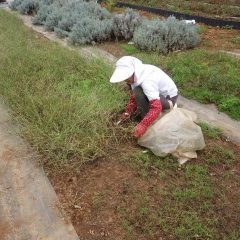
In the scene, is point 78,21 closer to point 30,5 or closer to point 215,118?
point 30,5

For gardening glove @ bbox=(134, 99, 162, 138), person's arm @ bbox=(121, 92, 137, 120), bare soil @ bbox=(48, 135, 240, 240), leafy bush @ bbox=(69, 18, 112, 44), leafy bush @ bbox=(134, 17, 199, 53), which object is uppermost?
gardening glove @ bbox=(134, 99, 162, 138)

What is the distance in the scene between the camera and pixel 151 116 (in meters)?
3.61

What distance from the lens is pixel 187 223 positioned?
2918 millimetres

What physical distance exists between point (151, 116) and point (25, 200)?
4.43 feet

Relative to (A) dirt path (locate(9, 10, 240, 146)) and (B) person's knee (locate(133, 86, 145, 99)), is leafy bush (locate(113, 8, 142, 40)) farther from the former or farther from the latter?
(B) person's knee (locate(133, 86, 145, 99))

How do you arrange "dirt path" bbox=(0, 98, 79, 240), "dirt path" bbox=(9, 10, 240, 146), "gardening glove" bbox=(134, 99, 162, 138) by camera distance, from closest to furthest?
"dirt path" bbox=(0, 98, 79, 240), "gardening glove" bbox=(134, 99, 162, 138), "dirt path" bbox=(9, 10, 240, 146)

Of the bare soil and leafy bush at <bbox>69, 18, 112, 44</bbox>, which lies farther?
leafy bush at <bbox>69, 18, 112, 44</bbox>

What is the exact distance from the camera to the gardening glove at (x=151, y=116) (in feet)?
11.8

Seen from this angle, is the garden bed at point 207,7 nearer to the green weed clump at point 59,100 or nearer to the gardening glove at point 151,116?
the green weed clump at point 59,100

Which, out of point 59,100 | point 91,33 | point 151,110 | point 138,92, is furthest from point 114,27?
point 151,110

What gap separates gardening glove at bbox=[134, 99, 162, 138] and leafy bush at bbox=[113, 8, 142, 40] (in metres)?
4.41

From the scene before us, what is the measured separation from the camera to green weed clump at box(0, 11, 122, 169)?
3.79 meters

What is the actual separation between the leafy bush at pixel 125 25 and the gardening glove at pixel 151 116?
14.5ft

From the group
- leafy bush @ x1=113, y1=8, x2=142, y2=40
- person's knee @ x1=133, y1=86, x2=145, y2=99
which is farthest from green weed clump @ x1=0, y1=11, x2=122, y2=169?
leafy bush @ x1=113, y1=8, x2=142, y2=40
